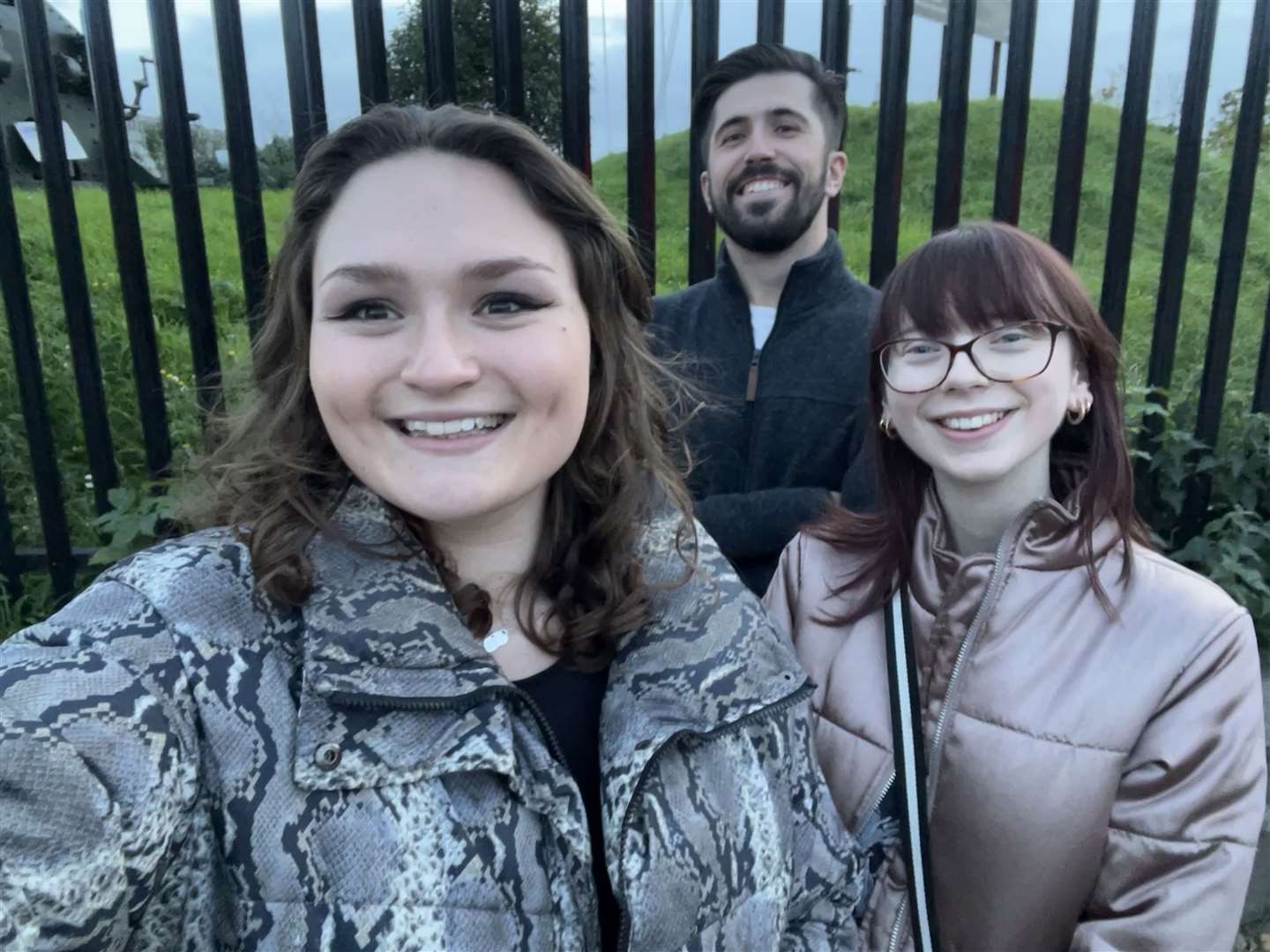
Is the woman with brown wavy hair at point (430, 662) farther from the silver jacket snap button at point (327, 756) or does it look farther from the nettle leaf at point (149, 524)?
the nettle leaf at point (149, 524)

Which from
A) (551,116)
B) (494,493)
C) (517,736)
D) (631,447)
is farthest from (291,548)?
(551,116)

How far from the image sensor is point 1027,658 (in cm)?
155

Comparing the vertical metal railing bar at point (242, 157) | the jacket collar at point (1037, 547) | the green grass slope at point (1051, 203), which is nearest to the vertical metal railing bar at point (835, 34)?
the jacket collar at point (1037, 547)

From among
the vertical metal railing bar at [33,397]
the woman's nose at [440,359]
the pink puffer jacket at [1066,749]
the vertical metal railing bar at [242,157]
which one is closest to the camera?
the woman's nose at [440,359]

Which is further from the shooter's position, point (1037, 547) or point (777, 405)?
point (777, 405)

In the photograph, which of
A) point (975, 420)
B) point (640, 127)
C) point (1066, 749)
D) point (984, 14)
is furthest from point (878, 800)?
point (984, 14)

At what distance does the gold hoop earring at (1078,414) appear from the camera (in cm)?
169

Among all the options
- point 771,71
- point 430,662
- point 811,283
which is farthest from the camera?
point 771,71

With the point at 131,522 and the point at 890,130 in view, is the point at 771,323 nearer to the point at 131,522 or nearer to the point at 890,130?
the point at 890,130

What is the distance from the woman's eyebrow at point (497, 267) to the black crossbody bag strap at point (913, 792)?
3.09ft

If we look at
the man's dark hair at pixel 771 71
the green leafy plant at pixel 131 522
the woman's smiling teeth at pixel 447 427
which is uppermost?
the man's dark hair at pixel 771 71

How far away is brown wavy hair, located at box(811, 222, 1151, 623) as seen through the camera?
5.31 feet

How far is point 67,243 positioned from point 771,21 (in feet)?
7.65

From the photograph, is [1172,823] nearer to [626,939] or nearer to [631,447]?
[626,939]
